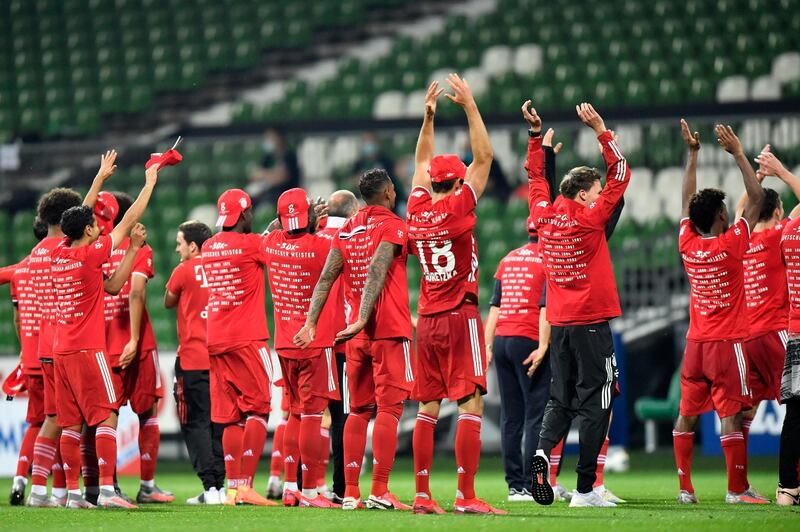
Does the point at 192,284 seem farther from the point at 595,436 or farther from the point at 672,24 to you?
the point at 672,24

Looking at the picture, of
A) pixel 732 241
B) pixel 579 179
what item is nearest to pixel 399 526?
pixel 579 179

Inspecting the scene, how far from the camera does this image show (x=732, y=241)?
9211 millimetres

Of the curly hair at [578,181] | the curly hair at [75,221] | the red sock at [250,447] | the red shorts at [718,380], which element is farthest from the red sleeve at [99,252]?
the red shorts at [718,380]

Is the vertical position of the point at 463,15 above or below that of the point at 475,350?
above


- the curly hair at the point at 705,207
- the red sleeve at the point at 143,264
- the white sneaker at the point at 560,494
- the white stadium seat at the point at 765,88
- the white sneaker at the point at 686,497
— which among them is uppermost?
the white stadium seat at the point at 765,88

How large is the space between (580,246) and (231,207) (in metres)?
3.03

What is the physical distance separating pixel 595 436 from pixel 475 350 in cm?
107

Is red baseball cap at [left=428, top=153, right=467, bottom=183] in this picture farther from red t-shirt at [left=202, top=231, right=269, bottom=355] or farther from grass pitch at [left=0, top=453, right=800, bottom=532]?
grass pitch at [left=0, top=453, right=800, bottom=532]

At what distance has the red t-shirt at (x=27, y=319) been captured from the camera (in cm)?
1043

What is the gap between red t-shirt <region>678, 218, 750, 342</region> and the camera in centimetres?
923

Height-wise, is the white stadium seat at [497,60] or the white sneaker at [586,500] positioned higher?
the white stadium seat at [497,60]

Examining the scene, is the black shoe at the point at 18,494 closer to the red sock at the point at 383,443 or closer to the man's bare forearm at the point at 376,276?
the red sock at the point at 383,443

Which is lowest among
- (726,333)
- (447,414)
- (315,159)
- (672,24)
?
(447,414)

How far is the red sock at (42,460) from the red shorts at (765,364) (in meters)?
5.72
